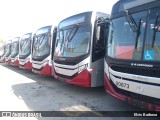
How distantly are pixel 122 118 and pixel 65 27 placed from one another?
14.4 feet

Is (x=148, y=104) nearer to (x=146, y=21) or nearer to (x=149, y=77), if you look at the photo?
(x=149, y=77)

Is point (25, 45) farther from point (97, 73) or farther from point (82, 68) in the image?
point (97, 73)

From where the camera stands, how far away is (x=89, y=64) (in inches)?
271

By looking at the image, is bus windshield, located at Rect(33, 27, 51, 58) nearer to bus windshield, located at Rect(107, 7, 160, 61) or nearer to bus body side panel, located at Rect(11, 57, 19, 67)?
bus body side panel, located at Rect(11, 57, 19, 67)

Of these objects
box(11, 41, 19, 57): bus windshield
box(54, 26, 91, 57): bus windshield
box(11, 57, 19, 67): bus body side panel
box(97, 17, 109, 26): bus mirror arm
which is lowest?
box(11, 57, 19, 67): bus body side panel

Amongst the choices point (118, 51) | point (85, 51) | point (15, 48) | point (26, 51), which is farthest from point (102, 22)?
point (15, 48)

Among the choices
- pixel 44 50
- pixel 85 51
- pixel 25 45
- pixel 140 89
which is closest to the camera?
pixel 140 89

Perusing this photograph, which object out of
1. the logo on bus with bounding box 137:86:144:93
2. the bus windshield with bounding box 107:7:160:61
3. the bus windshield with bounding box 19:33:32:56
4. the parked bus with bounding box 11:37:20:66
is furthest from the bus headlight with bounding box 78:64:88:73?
the parked bus with bounding box 11:37:20:66

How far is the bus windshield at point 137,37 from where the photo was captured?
174 inches

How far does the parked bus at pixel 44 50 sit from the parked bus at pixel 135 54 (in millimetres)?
4561

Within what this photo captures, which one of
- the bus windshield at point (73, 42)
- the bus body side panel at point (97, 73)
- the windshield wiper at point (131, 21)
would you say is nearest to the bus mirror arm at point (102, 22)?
the bus windshield at point (73, 42)

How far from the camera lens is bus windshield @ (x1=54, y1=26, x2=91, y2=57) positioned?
7.10 metres

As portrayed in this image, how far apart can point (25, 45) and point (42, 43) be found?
3558mm

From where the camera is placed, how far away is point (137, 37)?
15.8 ft
